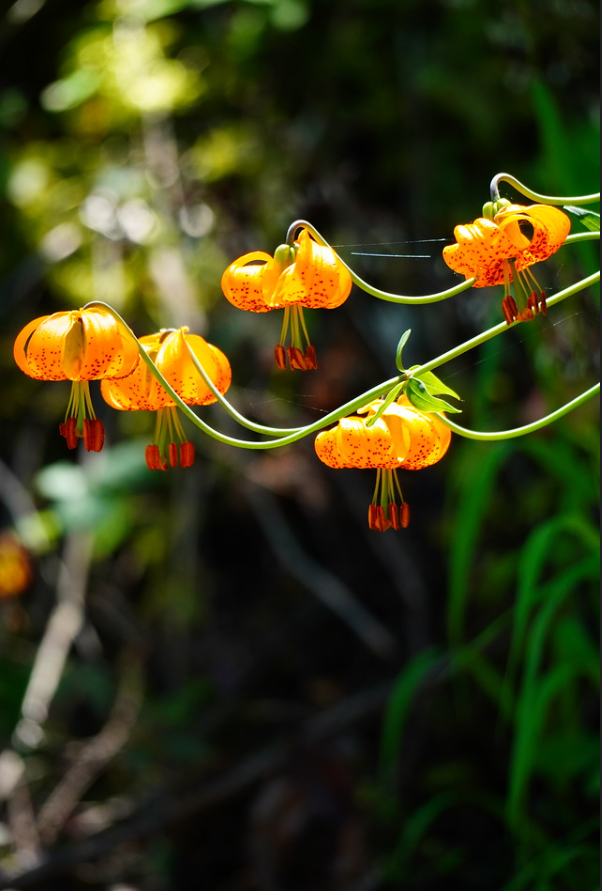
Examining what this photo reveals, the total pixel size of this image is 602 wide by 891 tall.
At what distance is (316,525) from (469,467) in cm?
48

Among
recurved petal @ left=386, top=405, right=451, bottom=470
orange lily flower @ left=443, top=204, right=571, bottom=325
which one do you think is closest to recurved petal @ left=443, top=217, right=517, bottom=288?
orange lily flower @ left=443, top=204, right=571, bottom=325

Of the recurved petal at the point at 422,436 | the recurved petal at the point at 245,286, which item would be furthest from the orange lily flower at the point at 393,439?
the recurved petal at the point at 245,286

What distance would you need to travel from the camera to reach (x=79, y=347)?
0.57 metres

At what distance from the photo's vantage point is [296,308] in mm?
659

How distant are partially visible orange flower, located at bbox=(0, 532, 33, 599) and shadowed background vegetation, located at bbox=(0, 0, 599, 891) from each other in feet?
0.04

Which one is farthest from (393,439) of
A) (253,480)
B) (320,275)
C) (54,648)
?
(54,648)

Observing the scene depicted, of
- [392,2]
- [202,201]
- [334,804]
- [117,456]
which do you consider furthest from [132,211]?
[334,804]

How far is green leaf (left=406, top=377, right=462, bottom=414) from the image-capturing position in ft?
1.91

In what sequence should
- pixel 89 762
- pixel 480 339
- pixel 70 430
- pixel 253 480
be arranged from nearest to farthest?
pixel 480 339, pixel 70 430, pixel 89 762, pixel 253 480

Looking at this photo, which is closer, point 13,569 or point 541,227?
point 541,227

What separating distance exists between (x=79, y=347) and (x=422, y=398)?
217 millimetres

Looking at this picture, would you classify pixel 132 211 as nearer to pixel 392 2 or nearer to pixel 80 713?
pixel 392 2

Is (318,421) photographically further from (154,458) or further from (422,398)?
(154,458)

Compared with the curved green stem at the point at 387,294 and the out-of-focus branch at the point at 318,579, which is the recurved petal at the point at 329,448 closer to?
the curved green stem at the point at 387,294
